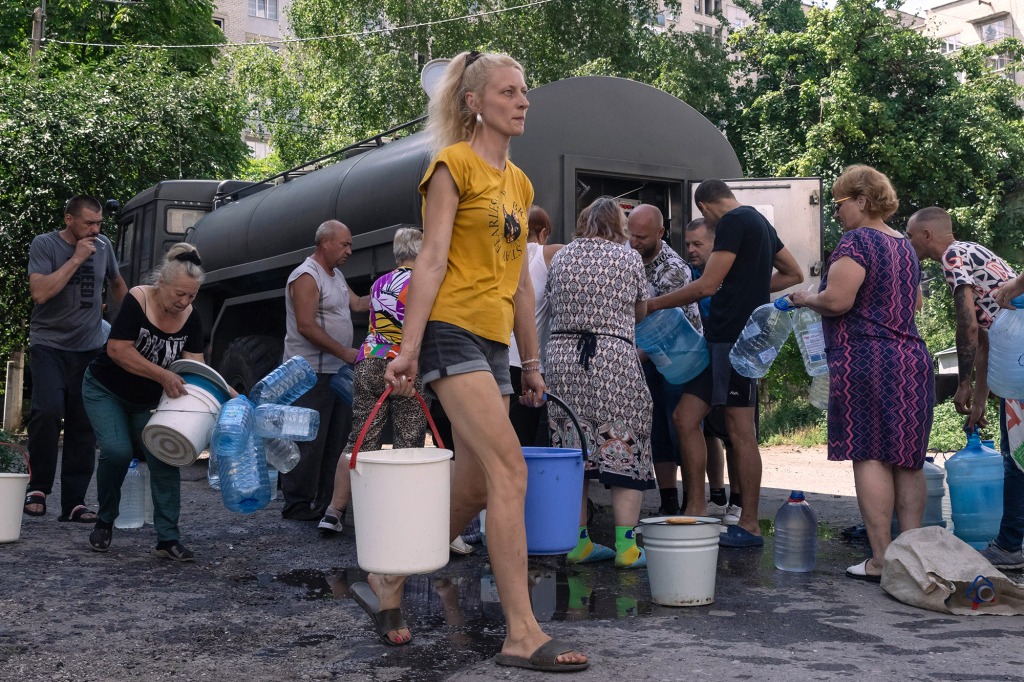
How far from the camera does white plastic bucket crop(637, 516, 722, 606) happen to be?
13.8 feet

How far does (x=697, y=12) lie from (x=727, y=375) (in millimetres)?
55431

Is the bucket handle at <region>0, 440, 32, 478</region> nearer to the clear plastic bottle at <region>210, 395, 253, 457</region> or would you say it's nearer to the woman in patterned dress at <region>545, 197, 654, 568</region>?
the clear plastic bottle at <region>210, 395, 253, 457</region>

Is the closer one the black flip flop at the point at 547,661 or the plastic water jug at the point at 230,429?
the black flip flop at the point at 547,661

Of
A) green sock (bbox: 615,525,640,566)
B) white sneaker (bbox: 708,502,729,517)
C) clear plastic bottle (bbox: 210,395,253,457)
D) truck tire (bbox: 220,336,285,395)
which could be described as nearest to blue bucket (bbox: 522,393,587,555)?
green sock (bbox: 615,525,640,566)

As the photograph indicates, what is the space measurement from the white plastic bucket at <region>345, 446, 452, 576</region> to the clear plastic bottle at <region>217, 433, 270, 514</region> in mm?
1970

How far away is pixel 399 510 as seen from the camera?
128 inches

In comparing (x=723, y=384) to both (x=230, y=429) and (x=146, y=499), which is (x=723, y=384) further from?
(x=146, y=499)

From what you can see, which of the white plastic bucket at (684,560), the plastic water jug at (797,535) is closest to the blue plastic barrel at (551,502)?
the white plastic bucket at (684,560)

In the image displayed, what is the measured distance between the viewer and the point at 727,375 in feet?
18.1

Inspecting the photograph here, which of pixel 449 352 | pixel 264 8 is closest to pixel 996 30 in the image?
pixel 264 8

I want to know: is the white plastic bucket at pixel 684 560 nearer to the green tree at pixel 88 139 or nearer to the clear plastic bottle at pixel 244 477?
the clear plastic bottle at pixel 244 477

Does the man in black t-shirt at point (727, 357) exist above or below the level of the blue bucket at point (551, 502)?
above

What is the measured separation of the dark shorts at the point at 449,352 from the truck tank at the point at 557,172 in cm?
329

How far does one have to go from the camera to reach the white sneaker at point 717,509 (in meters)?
6.59
